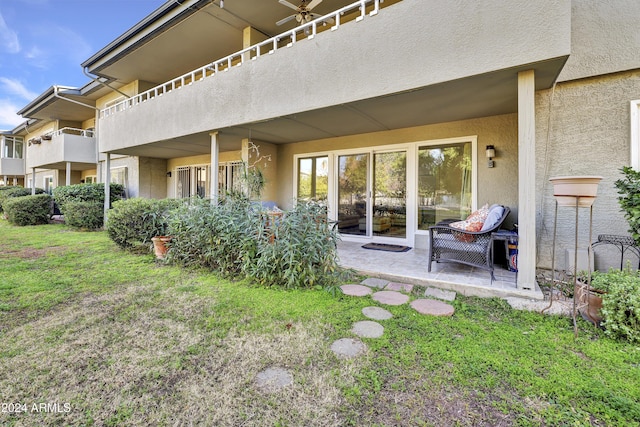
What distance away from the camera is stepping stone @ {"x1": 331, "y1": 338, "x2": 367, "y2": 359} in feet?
8.79

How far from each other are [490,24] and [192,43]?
8485 mm

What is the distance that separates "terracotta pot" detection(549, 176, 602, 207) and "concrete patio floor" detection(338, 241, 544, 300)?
1.43 m

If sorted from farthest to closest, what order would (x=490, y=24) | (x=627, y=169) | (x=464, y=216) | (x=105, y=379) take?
1. (x=464, y=216)
2. (x=490, y=24)
3. (x=627, y=169)
4. (x=105, y=379)

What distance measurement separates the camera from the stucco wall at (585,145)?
4.46 m

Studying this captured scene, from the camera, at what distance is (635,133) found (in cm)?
434

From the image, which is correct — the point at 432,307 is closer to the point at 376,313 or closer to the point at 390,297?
the point at 390,297

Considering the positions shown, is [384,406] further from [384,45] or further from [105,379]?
[384,45]

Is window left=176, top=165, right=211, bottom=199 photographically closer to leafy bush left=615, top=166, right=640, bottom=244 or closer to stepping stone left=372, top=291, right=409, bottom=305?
stepping stone left=372, top=291, right=409, bottom=305

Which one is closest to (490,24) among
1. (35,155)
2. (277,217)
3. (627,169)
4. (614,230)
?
(627,169)

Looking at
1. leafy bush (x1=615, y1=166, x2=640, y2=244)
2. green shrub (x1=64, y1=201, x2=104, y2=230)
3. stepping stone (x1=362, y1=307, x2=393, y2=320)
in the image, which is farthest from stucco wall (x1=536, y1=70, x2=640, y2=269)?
green shrub (x1=64, y1=201, x2=104, y2=230)

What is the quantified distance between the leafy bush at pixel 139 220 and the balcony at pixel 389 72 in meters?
2.24

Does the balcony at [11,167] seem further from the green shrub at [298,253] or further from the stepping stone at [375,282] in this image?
→ the stepping stone at [375,282]

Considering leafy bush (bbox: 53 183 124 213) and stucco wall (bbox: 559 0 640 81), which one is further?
Answer: leafy bush (bbox: 53 183 124 213)

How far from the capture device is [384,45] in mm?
4609
